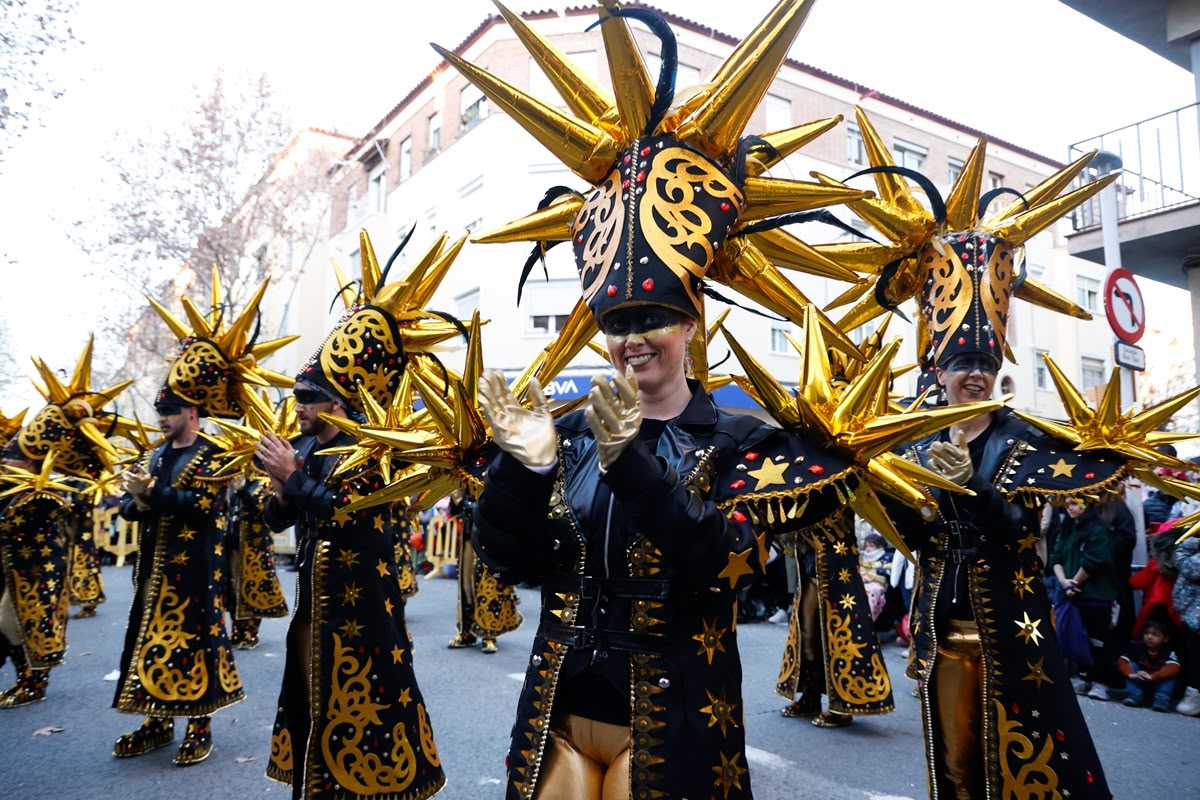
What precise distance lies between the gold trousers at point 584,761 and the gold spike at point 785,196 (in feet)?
4.51

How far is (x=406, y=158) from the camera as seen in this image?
24312 mm

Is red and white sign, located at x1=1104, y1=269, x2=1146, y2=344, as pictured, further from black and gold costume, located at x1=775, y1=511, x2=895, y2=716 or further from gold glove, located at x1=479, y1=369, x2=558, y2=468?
gold glove, located at x1=479, y1=369, x2=558, y2=468

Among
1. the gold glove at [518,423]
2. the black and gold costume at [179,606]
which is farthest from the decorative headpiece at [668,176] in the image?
the black and gold costume at [179,606]

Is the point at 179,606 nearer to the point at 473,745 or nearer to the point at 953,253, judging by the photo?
the point at 473,745

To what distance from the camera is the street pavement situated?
4656 millimetres

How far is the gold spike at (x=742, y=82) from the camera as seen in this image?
85.0 inches

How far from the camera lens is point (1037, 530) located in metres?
3.44

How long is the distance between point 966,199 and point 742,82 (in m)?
1.99

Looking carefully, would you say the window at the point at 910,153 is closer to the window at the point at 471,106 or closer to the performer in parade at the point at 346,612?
the window at the point at 471,106

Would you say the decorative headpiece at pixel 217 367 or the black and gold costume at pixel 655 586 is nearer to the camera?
the black and gold costume at pixel 655 586

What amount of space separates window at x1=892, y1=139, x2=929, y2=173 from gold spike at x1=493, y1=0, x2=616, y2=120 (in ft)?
69.8

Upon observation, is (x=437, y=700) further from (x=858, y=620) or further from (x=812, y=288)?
(x=812, y=288)

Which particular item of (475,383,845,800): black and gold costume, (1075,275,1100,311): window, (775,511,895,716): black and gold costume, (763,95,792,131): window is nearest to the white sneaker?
(775,511,895,716): black and gold costume

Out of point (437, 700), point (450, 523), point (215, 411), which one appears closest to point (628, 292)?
point (215, 411)
